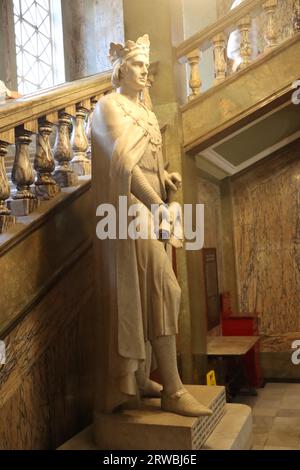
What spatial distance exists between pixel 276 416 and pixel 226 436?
2.19m

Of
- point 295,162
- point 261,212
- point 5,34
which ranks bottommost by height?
point 261,212

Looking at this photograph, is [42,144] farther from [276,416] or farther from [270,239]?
[270,239]

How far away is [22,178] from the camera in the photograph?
9.04 ft

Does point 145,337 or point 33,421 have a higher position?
point 145,337

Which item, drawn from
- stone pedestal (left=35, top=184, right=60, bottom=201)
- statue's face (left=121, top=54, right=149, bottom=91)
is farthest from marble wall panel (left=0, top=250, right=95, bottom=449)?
statue's face (left=121, top=54, right=149, bottom=91)

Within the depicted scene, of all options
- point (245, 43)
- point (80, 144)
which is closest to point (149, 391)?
point (80, 144)

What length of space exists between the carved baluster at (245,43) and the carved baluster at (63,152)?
1758 mm

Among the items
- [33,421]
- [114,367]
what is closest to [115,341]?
[114,367]

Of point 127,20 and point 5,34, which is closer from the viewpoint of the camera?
point 127,20

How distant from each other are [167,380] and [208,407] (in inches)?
12.0

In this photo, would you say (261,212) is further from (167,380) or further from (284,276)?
(167,380)

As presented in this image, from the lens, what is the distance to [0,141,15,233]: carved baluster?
8.36 ft

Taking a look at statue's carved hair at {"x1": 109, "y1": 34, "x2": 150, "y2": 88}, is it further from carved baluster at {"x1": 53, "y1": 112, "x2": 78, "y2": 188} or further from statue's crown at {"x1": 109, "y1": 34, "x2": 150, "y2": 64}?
carved baluster at {"x1": 53, "y1": 112, "x2": 78, "y2": 188}

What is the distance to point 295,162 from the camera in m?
6.21
